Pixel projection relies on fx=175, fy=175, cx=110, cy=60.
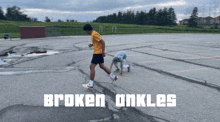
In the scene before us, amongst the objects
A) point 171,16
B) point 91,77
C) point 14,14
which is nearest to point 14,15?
point 14,14

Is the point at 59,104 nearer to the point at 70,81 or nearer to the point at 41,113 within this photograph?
the point at 41,113

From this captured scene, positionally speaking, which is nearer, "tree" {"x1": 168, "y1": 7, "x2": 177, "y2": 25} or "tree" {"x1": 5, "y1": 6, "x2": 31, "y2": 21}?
"tree" {"x1": 168, "y1": 7, "x2": 177, "y2": 25}

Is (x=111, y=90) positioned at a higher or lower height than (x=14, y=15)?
lower

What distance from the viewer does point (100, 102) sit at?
159 inches

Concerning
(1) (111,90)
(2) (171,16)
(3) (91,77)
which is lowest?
(1) (111,90)

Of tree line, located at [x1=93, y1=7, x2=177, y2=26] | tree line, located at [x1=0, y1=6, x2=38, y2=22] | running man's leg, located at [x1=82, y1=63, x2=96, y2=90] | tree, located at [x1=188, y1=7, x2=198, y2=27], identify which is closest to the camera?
running man's leg, located at [x1=82, y1=63, x2=96, y2=90]

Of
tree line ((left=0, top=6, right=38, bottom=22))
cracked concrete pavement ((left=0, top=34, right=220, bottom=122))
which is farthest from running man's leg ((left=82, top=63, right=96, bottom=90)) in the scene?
tree line ((left=0, top=6, right=38, bottom=22))

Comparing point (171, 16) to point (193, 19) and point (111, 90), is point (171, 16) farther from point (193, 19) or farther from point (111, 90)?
point (111, 90)

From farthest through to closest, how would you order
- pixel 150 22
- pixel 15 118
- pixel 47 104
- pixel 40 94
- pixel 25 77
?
pixel 150 22, pixel 25 77, pixel 40 94, pixel 47 104, pixel 15 118

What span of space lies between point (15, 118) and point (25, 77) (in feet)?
9.48

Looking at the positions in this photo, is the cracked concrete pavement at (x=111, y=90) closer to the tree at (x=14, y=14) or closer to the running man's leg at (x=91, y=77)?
the running man's leg at (x=91, y=77)

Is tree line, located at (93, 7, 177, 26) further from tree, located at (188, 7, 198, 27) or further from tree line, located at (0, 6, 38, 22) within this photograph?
tree line, located at (0, 6, 38, 22)

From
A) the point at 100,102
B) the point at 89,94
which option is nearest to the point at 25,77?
the point at 89,94

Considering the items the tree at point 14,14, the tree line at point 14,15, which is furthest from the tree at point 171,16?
the tree at point 14,14
